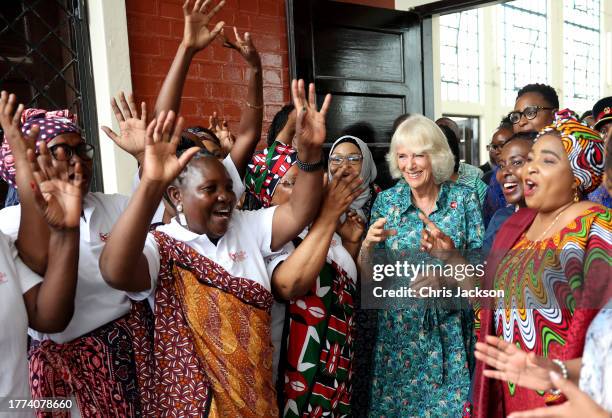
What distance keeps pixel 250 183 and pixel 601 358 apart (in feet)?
5.21

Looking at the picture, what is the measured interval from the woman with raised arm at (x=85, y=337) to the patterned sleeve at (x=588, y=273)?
4.19ft

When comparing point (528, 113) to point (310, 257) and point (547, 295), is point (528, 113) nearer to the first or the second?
point (547, 295)

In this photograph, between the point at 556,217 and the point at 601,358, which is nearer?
the point at 601,358

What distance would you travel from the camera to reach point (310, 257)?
192 cm

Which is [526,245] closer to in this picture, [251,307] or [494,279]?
[494,279]

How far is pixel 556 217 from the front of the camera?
6.01 feet

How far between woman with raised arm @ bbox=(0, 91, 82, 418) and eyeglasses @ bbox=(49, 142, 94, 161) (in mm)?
158

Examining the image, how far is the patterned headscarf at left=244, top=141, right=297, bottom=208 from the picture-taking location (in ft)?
7.79

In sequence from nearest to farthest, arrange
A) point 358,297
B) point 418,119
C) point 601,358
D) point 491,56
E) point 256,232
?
point 601,358, point 256,232, point 358,297, point 418,119, point 491,56

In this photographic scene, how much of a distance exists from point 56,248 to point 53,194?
144 mm

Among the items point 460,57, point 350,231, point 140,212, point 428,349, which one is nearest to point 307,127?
point 140,212

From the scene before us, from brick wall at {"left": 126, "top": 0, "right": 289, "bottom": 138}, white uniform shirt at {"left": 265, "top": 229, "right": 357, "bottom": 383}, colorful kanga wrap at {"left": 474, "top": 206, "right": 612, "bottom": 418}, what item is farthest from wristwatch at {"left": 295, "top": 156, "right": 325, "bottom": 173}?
brick wall at {"left": 126, "top": 0, "right": 289, "bottom": 138}


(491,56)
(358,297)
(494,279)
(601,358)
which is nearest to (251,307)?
(358,297)

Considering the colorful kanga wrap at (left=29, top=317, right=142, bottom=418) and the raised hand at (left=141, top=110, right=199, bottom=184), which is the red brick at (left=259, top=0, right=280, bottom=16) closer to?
the raised hand at (left=141, top=110, right=199, bottom=184)
